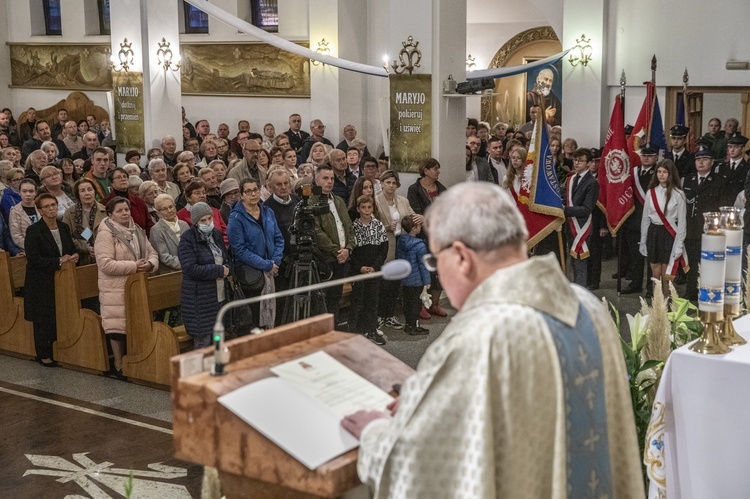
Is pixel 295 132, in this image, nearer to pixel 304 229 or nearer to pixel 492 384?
pixel 304 229

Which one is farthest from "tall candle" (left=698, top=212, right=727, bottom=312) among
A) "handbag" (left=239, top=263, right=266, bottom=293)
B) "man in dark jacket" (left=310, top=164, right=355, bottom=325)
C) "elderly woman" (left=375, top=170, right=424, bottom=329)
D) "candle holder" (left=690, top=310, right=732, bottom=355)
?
"elderly woman" (left=375, top=170, right=424, bottom=329)

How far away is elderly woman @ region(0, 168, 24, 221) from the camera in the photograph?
921 centimetres

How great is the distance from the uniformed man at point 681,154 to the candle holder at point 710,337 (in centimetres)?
760

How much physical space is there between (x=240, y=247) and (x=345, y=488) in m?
5.59

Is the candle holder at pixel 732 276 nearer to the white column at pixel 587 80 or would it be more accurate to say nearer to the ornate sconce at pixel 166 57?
the ornate sconce at pixel 166 57

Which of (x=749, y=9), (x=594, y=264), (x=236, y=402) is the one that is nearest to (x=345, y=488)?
(x=236, y=402)

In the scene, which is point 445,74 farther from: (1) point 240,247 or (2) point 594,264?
(1) point 240,247

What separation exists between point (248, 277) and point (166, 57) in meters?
6.84

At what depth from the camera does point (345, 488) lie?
2.55m

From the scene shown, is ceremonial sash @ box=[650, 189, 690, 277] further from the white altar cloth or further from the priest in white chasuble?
the priest in white chasuble

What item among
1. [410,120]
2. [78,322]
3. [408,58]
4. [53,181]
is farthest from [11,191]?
[408,58]

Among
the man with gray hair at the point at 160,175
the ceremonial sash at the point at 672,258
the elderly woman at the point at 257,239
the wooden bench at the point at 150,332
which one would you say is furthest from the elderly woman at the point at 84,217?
the ceremonial sash at the point at 672,258

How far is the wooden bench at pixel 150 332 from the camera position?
302 inches

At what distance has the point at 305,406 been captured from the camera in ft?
8.68
